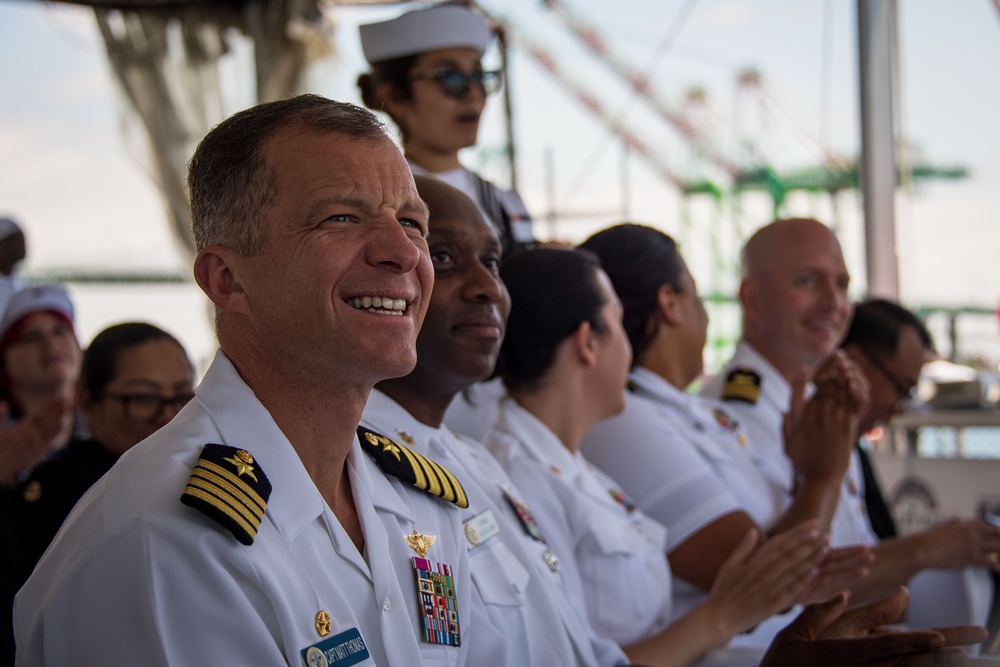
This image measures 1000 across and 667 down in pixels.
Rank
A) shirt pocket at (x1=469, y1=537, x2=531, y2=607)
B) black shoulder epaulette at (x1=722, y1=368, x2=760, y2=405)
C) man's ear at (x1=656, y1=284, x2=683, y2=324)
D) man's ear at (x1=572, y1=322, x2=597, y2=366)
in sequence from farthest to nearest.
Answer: black shoulder epaulette at (x1=722, y1=368, x2=760, y2=405)
man's ear at (x1=656, y1=284, x2=683, y2=324)
man's ear at (x1=572, y1=322, x2=597, y2=366)
shirt pocket at (x1=469, y1=537, x2=531, y2=607)

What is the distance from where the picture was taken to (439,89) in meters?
2.90

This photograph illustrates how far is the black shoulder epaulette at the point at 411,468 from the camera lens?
5.04ft

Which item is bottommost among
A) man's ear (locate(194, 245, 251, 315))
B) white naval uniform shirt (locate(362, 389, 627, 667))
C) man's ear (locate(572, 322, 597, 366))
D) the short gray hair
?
white naval uniform shirt (locate(362, 389, 627, 667))

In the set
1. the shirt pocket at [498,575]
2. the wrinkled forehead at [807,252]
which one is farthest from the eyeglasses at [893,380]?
the shirt pocket at [498,575]

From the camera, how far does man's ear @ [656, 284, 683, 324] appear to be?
2.84 m

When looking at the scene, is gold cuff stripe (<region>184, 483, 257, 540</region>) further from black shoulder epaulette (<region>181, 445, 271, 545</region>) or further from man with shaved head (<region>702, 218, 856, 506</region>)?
man with shaved head (<region>702, 218, 856, 506</region>)

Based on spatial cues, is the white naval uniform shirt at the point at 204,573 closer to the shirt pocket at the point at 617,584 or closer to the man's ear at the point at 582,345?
the shirt pocket at the point at 617,584

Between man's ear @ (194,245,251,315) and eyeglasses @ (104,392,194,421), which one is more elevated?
man's ear @ (194,245,251,315)

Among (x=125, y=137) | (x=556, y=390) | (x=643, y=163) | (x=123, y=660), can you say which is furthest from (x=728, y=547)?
(x=643, y=163)

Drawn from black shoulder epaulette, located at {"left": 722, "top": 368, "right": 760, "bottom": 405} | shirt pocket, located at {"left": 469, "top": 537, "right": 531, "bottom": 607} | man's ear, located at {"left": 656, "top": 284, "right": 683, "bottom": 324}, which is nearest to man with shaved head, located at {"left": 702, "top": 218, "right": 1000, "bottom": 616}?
black shoulder epaulette, located at {"left": 722, "top": 368, "right": 760, "bottom": 405}

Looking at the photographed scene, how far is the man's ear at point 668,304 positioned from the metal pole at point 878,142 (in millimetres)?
2817

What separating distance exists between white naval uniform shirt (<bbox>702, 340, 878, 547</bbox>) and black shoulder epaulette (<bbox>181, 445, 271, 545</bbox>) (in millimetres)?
2091

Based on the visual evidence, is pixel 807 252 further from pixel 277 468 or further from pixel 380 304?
pixel 277 468

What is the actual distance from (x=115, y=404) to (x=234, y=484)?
135cm
